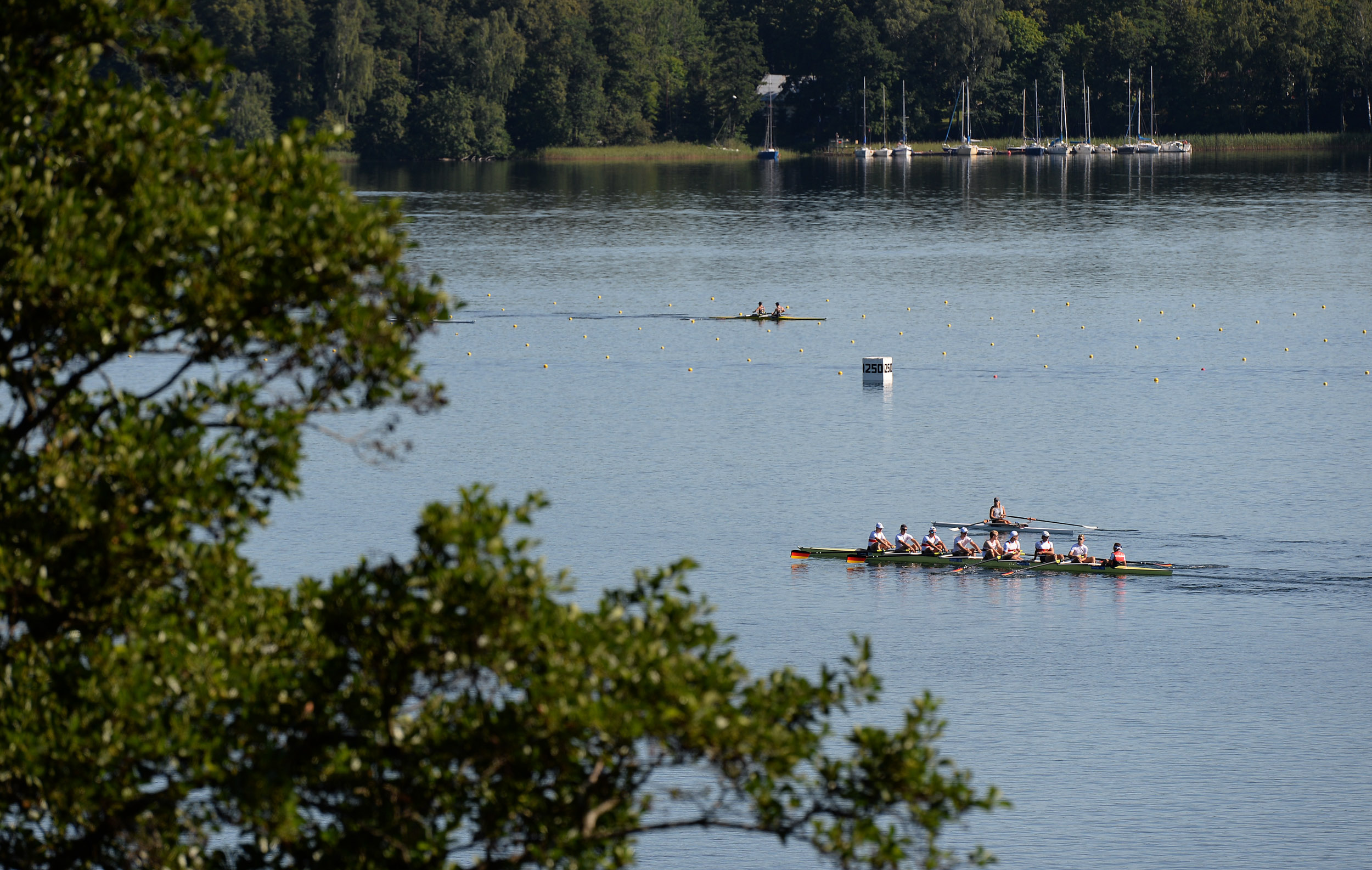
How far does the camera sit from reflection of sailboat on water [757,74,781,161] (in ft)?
629

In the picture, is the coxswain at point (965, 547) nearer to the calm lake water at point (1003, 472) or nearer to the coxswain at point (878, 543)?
the calm lake water at point (1003, 472)

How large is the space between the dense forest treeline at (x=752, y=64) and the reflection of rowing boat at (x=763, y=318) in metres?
87.9

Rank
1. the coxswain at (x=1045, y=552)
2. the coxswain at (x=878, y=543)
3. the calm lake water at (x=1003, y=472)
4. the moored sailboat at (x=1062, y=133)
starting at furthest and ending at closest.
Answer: the moored sailboat at (x=1062, y=133) < the coxswain at (x=878, y=543) < the coxswain at (x=1045, y=552) < the calm lake water at (x=1003, y=472)

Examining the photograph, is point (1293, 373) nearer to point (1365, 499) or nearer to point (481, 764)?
point (1365, 499)

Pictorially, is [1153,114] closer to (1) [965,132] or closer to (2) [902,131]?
(1) [965,132]

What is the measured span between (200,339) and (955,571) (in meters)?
32.2

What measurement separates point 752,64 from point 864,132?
46.5 ft

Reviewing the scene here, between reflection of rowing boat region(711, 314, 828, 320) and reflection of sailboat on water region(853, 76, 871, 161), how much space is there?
10673cm

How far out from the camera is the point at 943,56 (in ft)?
604

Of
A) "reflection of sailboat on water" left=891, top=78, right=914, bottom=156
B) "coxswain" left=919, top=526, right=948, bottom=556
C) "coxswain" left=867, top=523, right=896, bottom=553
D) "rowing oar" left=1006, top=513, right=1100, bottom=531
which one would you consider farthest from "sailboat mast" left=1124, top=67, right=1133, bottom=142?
"coxswain" left=867, top=523, right=896, bottom=553

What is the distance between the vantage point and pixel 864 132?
629ft

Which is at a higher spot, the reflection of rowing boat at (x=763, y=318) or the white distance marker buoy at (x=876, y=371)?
the reflection of rowing boat at (x=763, y=318)

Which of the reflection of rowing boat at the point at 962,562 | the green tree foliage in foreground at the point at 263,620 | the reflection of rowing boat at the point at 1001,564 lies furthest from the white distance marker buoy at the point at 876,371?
the green tree foliage in foreground at the point at 263,620

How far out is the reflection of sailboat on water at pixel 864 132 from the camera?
187 metres
